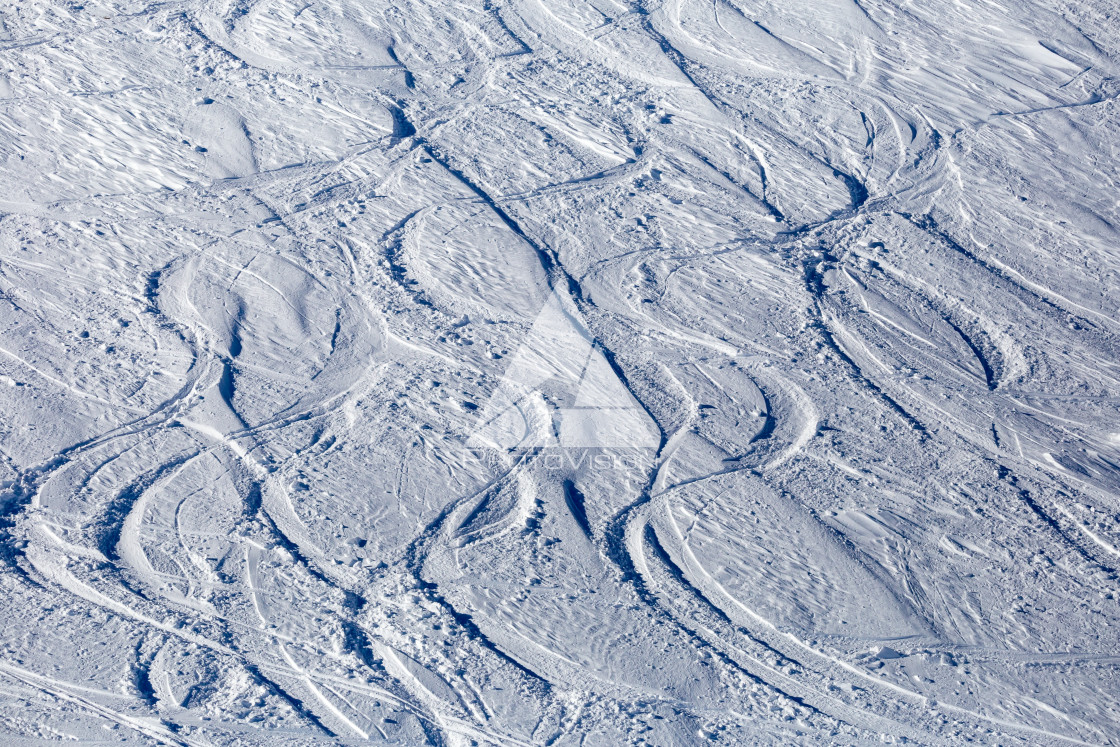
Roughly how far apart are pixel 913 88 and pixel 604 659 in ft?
10.3

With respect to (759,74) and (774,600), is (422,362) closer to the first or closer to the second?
(774,600)

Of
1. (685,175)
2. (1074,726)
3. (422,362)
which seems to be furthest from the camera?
(685,175)

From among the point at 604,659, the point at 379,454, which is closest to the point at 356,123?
the point at 379,454

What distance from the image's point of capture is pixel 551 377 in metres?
3.31

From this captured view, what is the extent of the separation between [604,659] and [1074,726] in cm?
116

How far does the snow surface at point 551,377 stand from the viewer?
2.62 m

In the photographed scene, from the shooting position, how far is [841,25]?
4977 millimetres

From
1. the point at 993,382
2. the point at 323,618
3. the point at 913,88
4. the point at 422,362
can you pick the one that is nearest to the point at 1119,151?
the point at 913,88

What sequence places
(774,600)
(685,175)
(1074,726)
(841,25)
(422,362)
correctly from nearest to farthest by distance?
1. (1074,726)
2. (774,600)
3. (422,362)
4. (685,175)
5. (841,25)


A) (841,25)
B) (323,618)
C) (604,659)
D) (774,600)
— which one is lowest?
(323,618)

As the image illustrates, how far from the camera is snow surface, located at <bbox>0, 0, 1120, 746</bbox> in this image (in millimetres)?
2621

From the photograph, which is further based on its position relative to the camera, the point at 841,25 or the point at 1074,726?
the point at 841,25

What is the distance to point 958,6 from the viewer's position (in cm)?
515

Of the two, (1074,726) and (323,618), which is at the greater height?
(1074,726)
